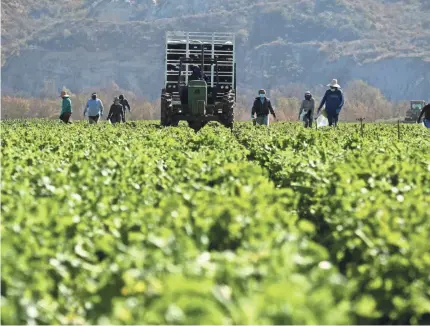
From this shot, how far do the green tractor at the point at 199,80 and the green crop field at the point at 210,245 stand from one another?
68.4 ft

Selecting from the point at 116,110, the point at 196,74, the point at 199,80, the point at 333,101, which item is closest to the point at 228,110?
the point at 199,80

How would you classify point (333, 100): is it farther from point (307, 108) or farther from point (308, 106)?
point (307, 108)

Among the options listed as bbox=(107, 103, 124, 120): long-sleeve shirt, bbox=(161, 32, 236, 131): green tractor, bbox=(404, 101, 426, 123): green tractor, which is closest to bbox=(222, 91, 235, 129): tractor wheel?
bbox=(161, 32, 236, 131): green tractor

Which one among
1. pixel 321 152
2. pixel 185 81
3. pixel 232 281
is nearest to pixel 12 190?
pixel 232 281

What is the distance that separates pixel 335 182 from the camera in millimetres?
10656

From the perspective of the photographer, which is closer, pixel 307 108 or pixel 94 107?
pixel 307 108

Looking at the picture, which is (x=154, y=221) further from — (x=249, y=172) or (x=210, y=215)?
(x=249, y=172)

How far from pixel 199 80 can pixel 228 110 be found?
1326 mm

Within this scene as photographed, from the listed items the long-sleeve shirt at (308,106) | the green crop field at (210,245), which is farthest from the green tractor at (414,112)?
the green crop field at (210,245)

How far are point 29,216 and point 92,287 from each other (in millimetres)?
1220

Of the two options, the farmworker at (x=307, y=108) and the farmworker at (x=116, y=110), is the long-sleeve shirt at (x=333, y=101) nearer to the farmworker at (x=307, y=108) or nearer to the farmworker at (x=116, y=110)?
the farmworker at (x=307, y=108)

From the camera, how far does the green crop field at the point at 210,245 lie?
542cm

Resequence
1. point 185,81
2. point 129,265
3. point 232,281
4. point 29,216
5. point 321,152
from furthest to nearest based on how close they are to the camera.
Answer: point 185,81 → point 321,152 → point 29,216 → point 129,265 → point 232,281

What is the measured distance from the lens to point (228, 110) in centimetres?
3341
